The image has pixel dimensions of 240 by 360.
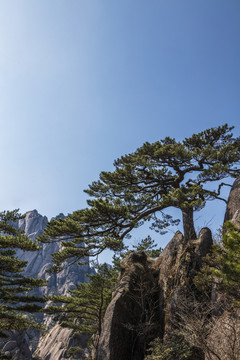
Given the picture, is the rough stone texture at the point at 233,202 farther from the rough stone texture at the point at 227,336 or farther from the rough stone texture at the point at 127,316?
the rough stone texture at the point at 127,316

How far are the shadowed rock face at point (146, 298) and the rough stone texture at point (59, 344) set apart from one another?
27.3m

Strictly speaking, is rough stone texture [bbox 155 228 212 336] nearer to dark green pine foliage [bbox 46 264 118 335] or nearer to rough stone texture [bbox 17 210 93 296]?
dark green pine foliage [bbox 46 264 118 335]

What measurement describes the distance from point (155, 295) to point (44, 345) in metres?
43.1

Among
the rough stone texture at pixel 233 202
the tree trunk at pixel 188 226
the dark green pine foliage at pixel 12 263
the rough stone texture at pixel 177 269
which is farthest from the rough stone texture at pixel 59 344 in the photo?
the rough stone texture at pixel 233 202

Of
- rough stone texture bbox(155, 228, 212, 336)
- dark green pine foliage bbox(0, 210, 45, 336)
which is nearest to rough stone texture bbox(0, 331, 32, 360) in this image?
dark green pine foliage bbox(0, 210, 45, 336)

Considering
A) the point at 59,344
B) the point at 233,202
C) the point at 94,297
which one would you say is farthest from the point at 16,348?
the point at 233,202

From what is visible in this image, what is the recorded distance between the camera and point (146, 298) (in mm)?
11000

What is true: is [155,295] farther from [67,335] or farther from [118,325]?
[67,335]

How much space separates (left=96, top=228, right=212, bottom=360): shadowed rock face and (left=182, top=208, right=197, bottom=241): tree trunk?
1.67 feet

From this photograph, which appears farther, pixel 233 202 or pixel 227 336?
pixel 233 202

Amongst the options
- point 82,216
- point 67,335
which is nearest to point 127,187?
point 82,216

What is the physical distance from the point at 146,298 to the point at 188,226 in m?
4.78

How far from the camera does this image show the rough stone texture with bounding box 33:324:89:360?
3385cm

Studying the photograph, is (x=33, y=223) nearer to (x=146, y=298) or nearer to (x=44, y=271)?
(x=44, y=271)
